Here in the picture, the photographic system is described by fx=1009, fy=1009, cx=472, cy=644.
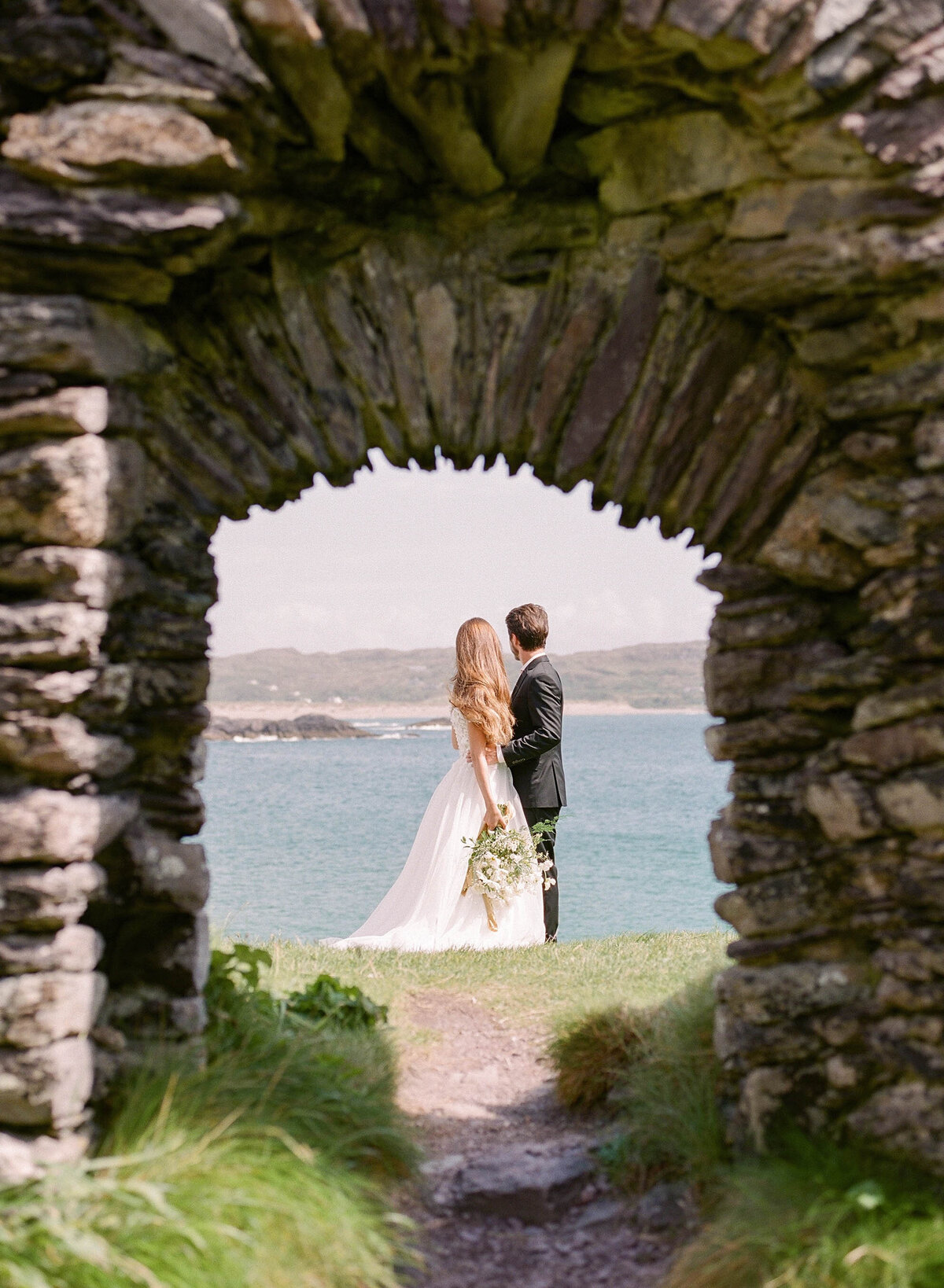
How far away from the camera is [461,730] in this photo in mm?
6555

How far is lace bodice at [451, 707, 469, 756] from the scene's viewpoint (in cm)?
653

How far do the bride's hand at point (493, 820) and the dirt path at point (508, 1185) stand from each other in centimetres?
184

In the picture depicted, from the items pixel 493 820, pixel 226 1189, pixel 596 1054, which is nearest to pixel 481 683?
pixel 493 820

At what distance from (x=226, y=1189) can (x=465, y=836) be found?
13.4 feet

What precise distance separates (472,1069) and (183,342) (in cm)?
310

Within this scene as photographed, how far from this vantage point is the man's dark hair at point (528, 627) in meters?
6.35

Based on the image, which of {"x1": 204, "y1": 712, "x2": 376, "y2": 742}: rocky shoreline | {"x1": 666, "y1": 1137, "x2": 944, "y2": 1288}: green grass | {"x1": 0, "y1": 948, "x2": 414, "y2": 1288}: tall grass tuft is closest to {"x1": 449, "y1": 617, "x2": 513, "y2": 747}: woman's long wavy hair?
{"x1": 0, "y1": 948, "x2": 414, "y2": 1288}: tall grass tuft

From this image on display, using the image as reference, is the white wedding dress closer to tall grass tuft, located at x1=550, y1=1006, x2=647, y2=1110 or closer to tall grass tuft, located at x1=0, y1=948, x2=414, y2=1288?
tall grass tuft, located at x1=550, y1=1006, x2=647, y2=1110

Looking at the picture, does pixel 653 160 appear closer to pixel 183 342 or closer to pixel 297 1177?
pixel 183 342

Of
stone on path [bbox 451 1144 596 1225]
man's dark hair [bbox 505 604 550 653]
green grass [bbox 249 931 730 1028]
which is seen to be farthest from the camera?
man's dark hair [bbox 505 604 550 653]

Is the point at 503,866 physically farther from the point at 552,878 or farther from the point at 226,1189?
the point at 226,1189

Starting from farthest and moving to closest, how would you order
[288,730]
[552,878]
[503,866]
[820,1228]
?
[288,730] < [552,878] < [503,866] < [820,1228]

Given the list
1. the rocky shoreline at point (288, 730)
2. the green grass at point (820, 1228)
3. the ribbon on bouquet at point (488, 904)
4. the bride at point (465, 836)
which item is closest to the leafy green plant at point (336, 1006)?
the green grass at point (820, 1228)

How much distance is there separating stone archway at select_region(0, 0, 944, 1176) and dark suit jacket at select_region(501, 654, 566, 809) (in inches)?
127
